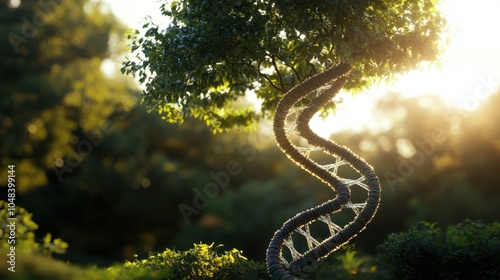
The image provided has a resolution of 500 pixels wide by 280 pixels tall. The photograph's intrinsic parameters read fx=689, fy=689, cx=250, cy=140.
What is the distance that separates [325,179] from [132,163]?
126 feet

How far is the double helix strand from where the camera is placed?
42.8 ft

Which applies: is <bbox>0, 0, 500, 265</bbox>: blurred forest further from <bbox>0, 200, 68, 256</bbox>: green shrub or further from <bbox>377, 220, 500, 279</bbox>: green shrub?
<bbox>0, 200, 68, 256</bbox>: green shrub

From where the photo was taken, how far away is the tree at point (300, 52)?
12539 mm

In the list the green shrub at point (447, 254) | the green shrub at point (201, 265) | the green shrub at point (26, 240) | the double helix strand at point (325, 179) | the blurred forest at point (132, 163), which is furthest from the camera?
the blurred forest at point (132, 163)

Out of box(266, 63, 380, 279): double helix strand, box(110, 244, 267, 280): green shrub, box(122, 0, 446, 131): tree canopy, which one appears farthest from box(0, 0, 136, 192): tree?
box(266, 63, 380, 279): double helix strand

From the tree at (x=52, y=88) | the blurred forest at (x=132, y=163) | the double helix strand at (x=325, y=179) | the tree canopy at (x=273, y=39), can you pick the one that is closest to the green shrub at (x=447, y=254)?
the double helix strand at (x=325, y=179)

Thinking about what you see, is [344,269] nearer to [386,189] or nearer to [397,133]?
[386,189]

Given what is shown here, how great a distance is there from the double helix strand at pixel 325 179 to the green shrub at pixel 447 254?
32.6 inches

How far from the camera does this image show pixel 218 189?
56.1 metres

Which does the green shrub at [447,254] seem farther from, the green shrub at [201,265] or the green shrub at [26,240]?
the green shrub at [26,240]

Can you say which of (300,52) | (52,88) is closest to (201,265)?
(300,52)

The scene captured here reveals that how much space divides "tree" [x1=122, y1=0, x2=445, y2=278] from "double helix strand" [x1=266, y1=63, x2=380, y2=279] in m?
0.02

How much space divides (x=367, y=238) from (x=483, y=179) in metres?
8.52

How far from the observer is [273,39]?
44.9ft
